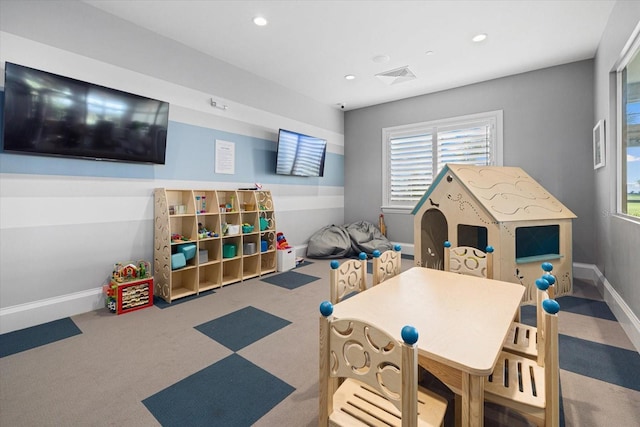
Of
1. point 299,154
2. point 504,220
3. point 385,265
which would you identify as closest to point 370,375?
point 385,265

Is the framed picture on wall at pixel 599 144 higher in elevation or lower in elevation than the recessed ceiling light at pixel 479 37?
lower

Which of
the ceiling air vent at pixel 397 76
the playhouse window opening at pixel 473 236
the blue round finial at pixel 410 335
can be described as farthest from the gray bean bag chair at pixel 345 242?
the blue round finial at pixel 410 335

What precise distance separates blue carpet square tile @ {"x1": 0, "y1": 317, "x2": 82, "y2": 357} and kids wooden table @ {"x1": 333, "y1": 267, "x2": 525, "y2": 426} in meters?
2.39

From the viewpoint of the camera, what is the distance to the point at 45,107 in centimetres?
240

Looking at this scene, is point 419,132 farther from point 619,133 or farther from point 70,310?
point 70,310

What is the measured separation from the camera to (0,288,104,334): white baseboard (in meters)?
2.37

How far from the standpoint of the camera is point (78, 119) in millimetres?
2576

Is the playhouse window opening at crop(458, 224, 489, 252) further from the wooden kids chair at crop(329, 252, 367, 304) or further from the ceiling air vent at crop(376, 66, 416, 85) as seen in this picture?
the wooden kids chair at crop(329, 252, 367, 304)

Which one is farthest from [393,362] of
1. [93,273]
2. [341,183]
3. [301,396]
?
[341,183]

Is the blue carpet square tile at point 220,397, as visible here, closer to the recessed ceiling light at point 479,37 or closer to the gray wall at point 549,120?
the recessed ceiling light at point 479,37

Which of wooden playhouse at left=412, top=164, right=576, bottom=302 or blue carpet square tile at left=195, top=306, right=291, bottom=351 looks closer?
blue carpet square tile at left=195, top=306, right=291, bottom=351

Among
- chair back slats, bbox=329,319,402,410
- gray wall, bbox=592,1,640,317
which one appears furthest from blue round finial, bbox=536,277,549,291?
gray wall, bbox=592,1,640,317

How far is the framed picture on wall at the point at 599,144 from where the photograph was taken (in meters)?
3.08

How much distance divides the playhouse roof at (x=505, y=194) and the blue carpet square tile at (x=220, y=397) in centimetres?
246
